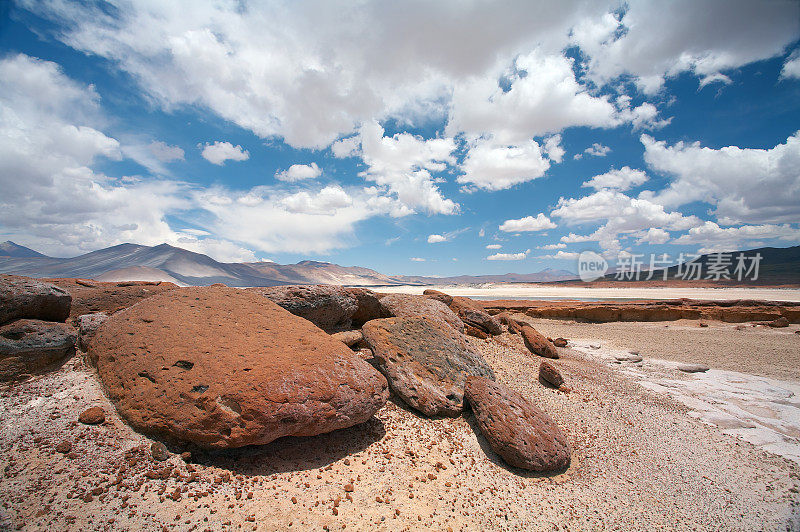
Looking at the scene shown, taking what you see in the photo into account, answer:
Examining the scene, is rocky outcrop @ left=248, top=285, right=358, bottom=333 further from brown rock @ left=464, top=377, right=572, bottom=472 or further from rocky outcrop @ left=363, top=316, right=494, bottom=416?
brown rock @ left=464, top=377, right=572, bottom=472

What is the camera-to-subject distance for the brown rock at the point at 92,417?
3627 millimetres

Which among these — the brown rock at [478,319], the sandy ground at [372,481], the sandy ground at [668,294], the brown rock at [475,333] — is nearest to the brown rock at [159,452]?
the sandy ground at [372,481]

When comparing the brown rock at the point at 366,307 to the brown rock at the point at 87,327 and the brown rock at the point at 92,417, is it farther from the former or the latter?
the brown rock at the point at 92,417

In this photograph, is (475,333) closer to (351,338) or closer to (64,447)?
(351,338)

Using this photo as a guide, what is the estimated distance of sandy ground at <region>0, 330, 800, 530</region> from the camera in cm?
A: 289

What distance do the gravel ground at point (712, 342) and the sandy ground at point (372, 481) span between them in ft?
24.7

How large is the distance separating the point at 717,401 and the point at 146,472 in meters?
11.2

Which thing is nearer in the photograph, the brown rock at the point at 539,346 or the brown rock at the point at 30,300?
the brown rock at the point at 30,300

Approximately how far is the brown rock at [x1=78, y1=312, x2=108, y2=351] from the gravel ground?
16368 mm

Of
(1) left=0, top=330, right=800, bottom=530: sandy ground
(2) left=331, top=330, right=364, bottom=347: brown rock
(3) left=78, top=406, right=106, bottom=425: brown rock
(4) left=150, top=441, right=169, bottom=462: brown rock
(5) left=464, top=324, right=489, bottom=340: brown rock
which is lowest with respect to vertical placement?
(1) left=0, top=330, right=800, bottom=530: sandy ground

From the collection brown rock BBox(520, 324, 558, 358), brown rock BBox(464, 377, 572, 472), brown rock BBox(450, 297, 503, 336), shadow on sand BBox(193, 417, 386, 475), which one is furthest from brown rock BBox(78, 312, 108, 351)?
brown rock BBox(520, 324, 558, 358)

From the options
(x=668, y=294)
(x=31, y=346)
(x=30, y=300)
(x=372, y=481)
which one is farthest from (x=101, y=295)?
(x=668, y=294)

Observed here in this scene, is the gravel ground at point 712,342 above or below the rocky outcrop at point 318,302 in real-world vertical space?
below

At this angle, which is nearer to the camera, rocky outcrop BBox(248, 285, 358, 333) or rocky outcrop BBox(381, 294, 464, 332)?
rocky outcrop BBox(248, 285, 358, 333)
